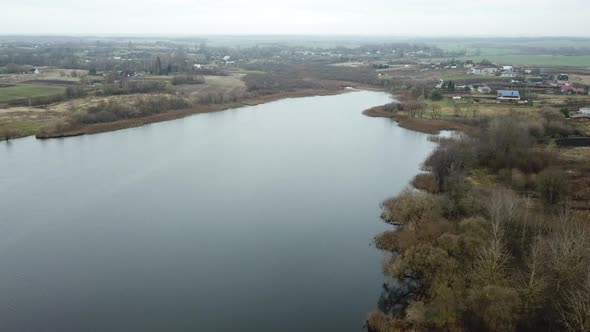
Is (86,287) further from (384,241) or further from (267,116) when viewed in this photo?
(267,116)

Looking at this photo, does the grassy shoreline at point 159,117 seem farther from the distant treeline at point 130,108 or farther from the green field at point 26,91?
the green field at point 26,91

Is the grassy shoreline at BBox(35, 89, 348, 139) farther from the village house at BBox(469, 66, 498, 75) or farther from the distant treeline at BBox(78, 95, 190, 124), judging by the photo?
the village house at BBox(469, 66, 498, 75)

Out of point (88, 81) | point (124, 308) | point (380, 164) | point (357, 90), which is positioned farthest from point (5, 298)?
point (357, 90)

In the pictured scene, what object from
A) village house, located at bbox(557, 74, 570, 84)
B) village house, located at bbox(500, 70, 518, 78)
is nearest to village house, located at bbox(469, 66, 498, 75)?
village house, located at bbox(500, 70, 518, 78)

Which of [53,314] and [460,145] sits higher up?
[460,145]

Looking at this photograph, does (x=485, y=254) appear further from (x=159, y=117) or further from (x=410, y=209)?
(x=159, y=117)

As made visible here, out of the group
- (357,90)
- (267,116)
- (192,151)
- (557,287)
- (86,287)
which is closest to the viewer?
(557,287)

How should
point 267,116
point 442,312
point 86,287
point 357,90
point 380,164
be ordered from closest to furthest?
1. point 442,312
2. point 86,287
3. point 380,164
4. point 267,116
5. point 357,90
